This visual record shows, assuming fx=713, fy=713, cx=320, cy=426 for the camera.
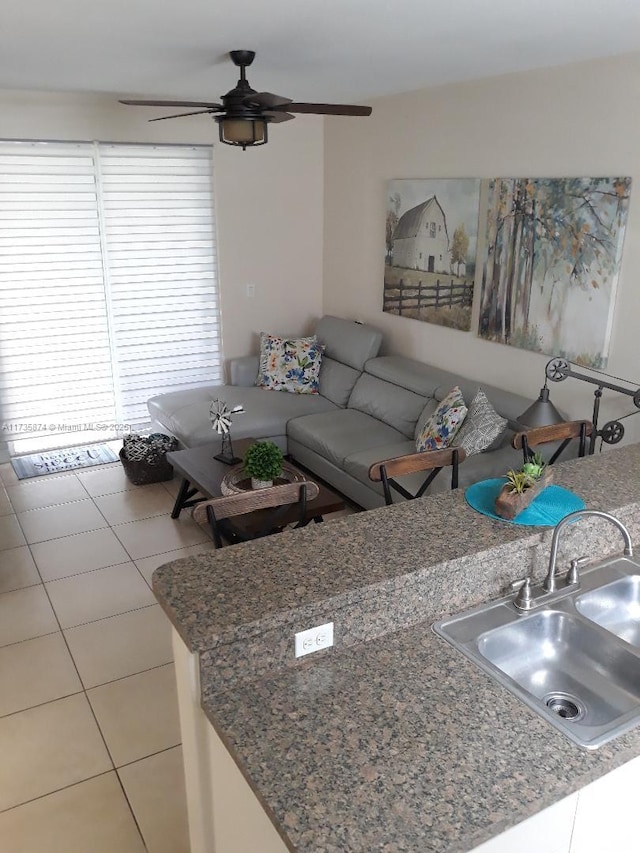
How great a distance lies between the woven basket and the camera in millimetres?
4969

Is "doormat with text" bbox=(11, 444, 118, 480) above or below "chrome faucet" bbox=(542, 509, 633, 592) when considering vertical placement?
below

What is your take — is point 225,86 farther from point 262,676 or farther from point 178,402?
point 262,676

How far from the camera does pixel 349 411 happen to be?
17.2 ft

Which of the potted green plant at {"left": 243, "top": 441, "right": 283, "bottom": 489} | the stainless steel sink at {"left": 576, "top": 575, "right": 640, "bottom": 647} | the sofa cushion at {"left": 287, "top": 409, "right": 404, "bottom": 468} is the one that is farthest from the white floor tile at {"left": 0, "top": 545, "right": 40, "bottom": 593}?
the stainless steel sink at {"left": 576, "top": 575, "right": 640, "bottom": 647}

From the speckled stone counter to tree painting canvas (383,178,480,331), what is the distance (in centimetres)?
287

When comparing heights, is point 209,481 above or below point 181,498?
above

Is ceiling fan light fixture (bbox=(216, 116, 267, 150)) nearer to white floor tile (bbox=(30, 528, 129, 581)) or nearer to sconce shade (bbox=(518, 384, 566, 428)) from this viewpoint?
sconce shade (bbox=(518, 384, 566, 428))

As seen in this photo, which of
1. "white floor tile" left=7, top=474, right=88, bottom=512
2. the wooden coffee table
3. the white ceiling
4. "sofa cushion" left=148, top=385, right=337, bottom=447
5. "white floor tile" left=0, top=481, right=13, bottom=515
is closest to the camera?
the white ceiling

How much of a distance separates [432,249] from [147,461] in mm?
2459

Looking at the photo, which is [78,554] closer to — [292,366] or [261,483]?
[261,483]

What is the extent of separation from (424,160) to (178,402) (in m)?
2.48

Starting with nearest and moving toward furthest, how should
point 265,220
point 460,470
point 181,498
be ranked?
point 460,470 < point 181,498 < point 265,220

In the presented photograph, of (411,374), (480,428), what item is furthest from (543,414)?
(411,374)

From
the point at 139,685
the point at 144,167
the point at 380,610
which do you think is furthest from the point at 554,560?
the point at 144,167
